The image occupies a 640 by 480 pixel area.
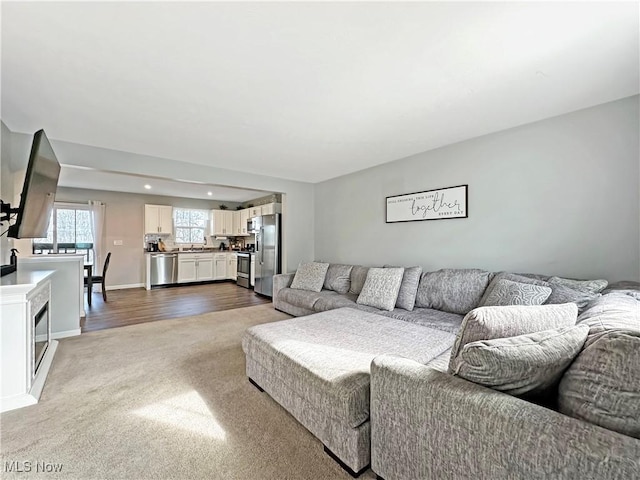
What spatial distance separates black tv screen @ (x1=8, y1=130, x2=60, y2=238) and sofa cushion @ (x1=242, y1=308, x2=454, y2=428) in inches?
79.8

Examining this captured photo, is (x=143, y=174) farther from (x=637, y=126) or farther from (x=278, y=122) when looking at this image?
(x=637, y=126)

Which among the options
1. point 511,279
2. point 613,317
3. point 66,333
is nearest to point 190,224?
point 66,333

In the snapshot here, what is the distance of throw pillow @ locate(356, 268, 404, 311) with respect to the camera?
10.4ft

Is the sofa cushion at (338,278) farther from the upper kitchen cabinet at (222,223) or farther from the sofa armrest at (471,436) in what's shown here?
the upper kitchen cabinet at (222,223)

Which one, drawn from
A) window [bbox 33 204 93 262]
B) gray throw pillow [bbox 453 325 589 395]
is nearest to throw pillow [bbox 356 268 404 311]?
gray throw pillow [bbox 453 325 589 395]

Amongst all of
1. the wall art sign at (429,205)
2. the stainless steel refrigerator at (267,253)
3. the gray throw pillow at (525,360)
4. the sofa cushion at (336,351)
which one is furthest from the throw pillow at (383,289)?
the stainless steel refrigerator at (267,253)

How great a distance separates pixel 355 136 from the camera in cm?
315

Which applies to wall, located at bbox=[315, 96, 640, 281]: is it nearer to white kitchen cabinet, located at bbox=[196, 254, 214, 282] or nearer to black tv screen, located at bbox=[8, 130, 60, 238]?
Answer: black tv screen, located at bbox=[8, 130, 60, 238]

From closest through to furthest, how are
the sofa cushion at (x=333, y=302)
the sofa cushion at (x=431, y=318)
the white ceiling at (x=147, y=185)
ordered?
the sofa cushion at (x=431, y=318)
the sofa cushion at (x=333, y=302)
the white ceiling at (x=147, y=185)

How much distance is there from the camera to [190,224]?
7992 millimetres

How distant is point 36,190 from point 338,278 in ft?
11.1

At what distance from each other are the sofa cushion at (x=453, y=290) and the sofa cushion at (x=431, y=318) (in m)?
0.09

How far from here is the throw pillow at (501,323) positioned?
1.14 metres

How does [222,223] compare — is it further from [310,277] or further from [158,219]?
[310,277]
